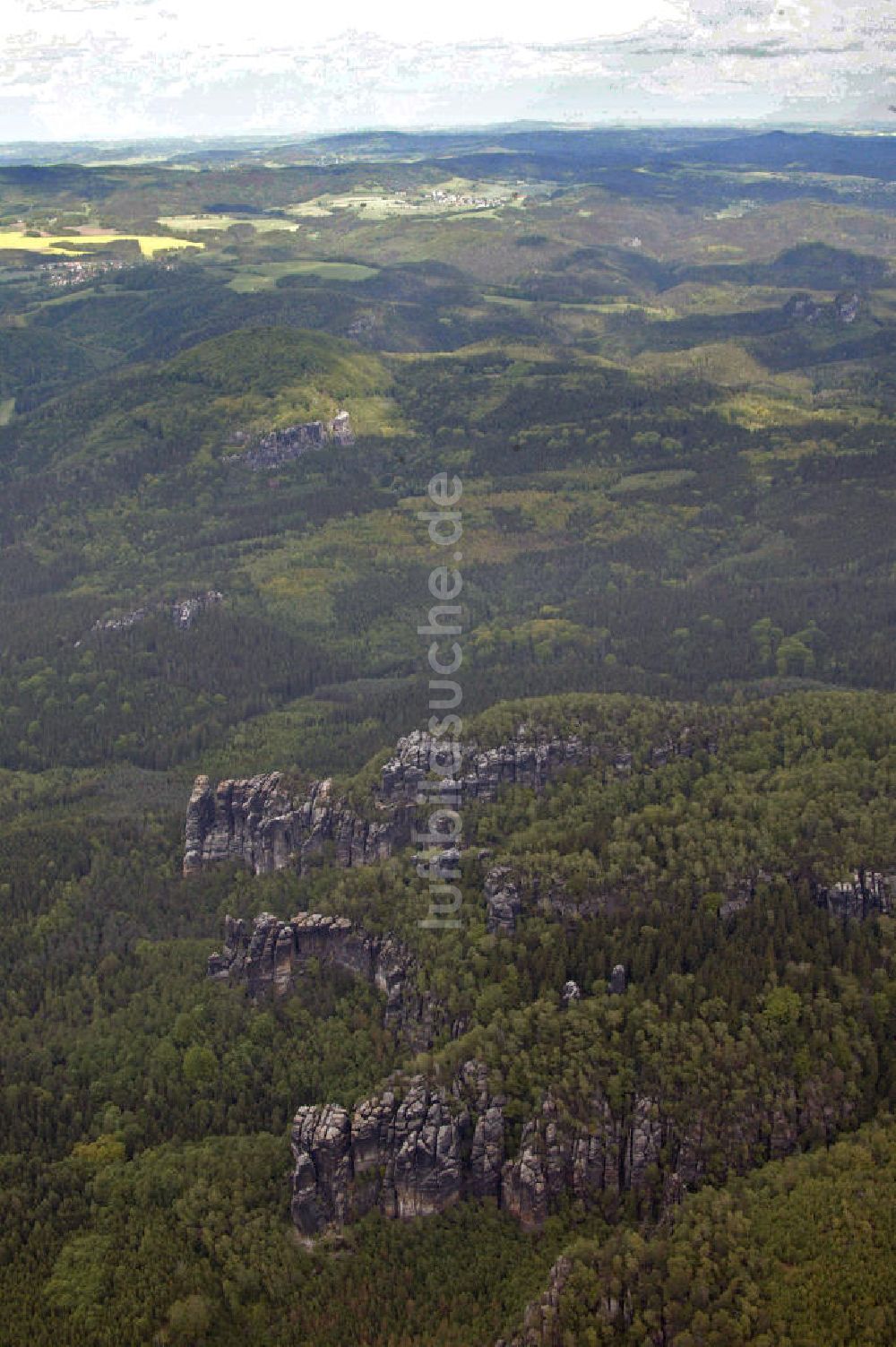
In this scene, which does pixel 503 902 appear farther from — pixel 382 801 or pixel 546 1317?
pixel 546 1317

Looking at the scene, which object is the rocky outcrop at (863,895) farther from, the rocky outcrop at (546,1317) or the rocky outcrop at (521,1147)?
the rocky outcrop at (546,1317)

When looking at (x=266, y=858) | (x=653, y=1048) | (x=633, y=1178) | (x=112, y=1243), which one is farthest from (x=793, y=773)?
(x=112, y=1243)

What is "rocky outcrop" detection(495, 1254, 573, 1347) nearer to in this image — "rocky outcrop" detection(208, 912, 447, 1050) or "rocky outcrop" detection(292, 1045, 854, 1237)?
"rocky outcrop" detection(292, 1045, 854, 1237)

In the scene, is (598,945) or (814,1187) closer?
(814,1187)

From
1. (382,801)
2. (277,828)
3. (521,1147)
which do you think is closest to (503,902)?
(521,1147)

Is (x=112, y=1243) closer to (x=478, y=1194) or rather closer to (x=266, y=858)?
(x=478, y=1194)

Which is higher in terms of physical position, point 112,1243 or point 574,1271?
point 574,1271
